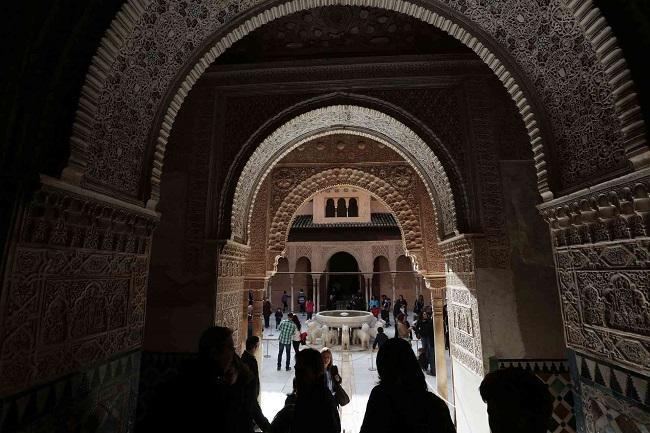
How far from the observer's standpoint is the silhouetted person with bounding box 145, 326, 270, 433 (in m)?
1.19

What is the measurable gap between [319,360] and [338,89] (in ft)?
9.86

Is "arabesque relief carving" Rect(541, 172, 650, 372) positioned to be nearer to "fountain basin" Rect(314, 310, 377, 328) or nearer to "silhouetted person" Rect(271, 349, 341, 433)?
"silhouetted person" Rect(271, 349, 341, 433)

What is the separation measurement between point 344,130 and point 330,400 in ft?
11.7

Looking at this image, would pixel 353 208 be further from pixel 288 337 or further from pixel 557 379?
pixel 557 379

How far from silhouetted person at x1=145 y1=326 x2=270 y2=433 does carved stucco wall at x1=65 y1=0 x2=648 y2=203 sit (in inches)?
36.5

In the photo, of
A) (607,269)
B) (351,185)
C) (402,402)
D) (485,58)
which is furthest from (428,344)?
(402,402)

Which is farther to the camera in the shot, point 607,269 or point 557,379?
point 557,379

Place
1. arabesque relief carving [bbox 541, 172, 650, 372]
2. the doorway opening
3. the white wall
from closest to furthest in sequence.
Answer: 1. arabesque relief carving [bbox 541, 172, 650, 372]
2. the white wall
3. the doorway opening

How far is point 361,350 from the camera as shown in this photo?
831 cm

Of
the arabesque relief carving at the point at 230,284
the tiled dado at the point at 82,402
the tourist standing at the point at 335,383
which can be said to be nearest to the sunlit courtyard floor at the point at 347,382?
the tourist standing at the point at 335,383

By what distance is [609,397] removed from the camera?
146cm

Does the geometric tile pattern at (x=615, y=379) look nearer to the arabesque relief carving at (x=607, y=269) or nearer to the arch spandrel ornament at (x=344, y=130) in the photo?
the arabesque relief carving at (x=607, y=269)

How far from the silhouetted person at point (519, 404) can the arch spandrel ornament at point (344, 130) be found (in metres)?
2.50

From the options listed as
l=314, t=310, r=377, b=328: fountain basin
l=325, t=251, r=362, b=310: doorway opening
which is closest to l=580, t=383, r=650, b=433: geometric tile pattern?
l=314, t=310, r=377, b=328: fountain basin
